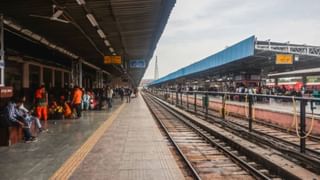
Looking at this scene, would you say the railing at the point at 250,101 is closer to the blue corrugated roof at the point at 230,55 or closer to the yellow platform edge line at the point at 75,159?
the yellow platform edge line at the point at 75,159

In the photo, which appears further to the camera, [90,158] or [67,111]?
[67,111]

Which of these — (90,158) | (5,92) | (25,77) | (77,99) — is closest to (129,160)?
(90,158)

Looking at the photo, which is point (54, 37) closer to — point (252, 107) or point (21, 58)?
point (21, 58)

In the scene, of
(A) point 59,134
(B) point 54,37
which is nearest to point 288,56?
(B) point 54,37

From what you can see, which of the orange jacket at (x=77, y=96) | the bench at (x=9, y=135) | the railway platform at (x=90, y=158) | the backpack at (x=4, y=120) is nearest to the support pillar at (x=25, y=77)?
the orange jacket at (x=77, y=96)

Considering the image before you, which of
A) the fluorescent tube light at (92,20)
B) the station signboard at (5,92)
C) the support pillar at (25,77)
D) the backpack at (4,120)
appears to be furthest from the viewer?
the support pillar at (25,77)

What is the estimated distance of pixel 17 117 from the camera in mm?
11719

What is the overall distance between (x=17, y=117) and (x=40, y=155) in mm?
2540

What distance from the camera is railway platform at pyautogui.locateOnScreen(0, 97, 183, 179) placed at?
766cm

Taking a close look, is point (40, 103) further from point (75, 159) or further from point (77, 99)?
point (75, 159)

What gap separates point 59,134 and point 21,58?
1143 centimetres

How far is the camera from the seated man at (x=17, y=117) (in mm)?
11176

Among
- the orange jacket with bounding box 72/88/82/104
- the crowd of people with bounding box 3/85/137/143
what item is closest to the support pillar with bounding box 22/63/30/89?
the crowd of people with bounding box 3/85/137/143

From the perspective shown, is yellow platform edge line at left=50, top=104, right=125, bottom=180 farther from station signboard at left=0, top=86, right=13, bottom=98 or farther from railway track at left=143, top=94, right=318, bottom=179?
station signboard at left=0, top=86, right=13, bottom=98
